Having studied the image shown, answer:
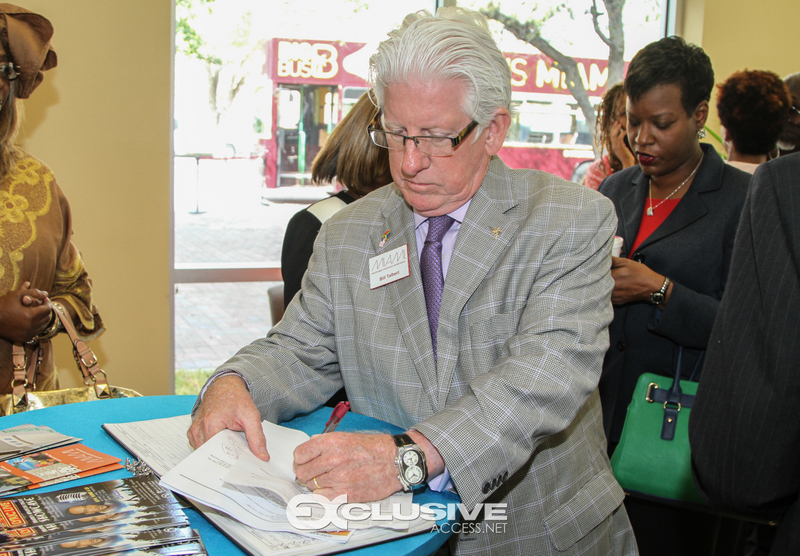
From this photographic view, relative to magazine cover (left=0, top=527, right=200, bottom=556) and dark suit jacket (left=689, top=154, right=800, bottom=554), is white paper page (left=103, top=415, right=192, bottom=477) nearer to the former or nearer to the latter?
magazine cover (left=0, top=527, right=200, bottom=556)

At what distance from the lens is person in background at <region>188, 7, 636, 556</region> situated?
1.32 m

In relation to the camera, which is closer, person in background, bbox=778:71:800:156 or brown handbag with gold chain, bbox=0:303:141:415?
brown handbag with gold chain, bbox=0:303:141:415

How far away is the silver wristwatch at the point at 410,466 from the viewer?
1.19 metres

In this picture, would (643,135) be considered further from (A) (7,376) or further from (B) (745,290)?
(A) (7,376)

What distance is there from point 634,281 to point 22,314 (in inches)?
80.7

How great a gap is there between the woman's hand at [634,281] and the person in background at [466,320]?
67 centimetres

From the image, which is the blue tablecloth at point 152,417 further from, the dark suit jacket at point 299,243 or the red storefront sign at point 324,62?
the red storefront sign at point 324,62

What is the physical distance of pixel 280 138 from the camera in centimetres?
447

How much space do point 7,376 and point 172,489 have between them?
1503mm

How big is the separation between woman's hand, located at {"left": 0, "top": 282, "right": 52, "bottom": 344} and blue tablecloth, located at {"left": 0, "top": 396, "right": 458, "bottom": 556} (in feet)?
2.22

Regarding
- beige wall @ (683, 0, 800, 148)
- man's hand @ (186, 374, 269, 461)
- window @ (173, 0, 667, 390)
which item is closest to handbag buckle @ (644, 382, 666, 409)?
man's hand @ (186, 374, 269, 461)

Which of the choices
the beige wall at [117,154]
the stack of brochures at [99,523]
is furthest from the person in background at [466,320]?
the beige wall at [117,154]

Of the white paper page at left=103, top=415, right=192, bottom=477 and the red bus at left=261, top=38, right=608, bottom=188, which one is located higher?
the red bus at left=261, top=38, right=608, bottom=188

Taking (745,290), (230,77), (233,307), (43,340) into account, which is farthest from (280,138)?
(745,290)
